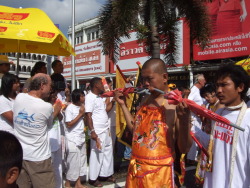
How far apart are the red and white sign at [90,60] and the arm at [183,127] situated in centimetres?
2023

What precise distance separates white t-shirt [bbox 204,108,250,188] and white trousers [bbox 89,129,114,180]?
2999mm

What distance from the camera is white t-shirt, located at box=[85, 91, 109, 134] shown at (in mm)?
5094

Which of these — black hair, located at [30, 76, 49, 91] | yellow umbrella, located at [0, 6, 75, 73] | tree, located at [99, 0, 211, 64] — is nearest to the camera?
black hair, located at [30, 76, 49, 91]

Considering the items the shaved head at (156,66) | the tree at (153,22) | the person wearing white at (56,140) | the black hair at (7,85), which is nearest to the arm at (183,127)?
the shaved head at (156,66)

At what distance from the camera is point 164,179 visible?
242 cm

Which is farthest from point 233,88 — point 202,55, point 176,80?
point 176,80

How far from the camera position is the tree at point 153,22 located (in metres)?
6.54

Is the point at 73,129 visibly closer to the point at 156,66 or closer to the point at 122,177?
the point at 122,177

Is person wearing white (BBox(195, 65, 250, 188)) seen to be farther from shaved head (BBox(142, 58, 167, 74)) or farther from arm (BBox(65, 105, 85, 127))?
arm (BBox(65, 105, 85, 127))

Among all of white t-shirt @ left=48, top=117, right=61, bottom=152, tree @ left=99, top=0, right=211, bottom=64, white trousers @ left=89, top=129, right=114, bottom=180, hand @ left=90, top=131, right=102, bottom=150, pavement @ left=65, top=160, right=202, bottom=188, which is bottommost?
pavement @ left=65, top=160, right=202, bottom=188

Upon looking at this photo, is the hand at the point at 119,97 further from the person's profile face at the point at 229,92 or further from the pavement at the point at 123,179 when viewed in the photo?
the pavement at the point at 123,179

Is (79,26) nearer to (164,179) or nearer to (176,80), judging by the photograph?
(176,80)

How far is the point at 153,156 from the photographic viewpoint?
2432 millimetres

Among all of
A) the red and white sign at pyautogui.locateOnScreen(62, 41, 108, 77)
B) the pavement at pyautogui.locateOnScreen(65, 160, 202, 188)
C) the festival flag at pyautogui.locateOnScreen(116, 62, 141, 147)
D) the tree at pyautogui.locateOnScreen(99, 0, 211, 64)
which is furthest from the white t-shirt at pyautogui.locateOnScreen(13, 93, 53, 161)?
the red and white sign at pyautogui.locateOnScreen(62, 41, 108, 77)
